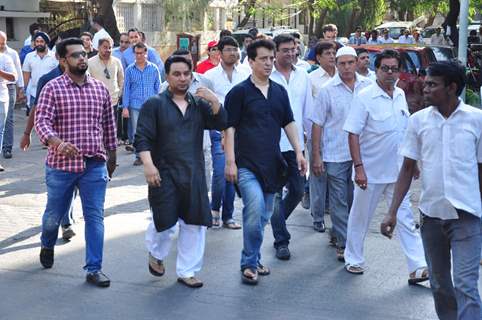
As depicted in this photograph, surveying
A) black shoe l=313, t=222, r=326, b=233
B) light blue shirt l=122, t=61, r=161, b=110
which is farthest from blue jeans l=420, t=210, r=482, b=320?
light blue shirt l=122, t=61, r=161, b=110

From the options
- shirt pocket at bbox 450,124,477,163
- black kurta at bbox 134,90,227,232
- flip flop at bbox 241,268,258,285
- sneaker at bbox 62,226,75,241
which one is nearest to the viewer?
shirt pocket at bbox 450,124,477,163

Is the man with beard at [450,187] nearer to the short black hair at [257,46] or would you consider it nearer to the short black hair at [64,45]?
the short black hair at [257,46]

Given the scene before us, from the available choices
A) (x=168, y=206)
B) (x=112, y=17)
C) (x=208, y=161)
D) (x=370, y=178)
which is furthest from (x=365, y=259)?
(x=112, y=17)

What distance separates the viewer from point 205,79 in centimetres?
917

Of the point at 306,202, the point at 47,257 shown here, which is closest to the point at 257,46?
Answer: the point at 47,257

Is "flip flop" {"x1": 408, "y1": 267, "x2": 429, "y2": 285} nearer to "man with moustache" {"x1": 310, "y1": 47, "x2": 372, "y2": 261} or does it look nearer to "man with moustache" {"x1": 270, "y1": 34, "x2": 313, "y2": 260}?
"man with moustache" {"x1": 310, "y1": 47, "x2": 372, "y2": 261}

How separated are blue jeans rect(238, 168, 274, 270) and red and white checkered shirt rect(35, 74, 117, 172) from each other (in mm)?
1166

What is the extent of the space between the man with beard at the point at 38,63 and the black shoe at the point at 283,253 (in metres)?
8.17

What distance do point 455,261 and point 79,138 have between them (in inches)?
128

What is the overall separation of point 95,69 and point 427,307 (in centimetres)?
730

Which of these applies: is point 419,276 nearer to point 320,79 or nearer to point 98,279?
point 98,279

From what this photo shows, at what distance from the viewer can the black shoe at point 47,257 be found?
24.6 feet

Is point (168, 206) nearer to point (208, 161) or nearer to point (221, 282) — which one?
point (221, 282)

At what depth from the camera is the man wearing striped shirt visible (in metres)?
12.6
